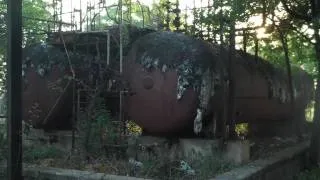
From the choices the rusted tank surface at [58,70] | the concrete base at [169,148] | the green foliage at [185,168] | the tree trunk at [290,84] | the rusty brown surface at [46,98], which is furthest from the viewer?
the tree trunk at [290,84]

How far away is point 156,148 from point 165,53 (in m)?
1.73

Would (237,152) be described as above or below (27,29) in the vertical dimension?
below

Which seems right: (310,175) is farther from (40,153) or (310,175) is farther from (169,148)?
(40,153)

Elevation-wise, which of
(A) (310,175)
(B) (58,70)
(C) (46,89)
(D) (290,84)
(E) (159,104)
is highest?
(B) (58,70)

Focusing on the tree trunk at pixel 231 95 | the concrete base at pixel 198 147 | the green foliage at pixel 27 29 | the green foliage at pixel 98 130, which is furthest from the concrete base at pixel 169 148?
the green foliage at pixel 27 29

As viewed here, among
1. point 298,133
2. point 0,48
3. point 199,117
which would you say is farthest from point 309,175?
point 0,48

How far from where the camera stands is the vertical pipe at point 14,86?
564cm

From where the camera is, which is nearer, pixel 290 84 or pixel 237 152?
pixel 237 152

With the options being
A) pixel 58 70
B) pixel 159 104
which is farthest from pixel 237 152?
pixel 58 70

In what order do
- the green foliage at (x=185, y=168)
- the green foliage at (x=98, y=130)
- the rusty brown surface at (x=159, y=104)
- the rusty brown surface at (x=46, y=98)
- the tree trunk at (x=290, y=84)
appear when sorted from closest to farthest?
the green foliage at (x=185, y=168), the green foliage at (x=98, y=130), the rusty brown surface at (x=159, y=104), the rusty brown surface at (x=46, y=98), the tree trunk at (x=290, y=84)

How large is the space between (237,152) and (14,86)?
13.5 feet

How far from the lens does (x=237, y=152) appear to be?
8188 mm

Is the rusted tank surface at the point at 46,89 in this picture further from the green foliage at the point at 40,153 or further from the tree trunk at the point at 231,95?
the tree trunk at the point at 231,95

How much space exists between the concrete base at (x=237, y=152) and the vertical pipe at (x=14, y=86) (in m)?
3.84
